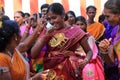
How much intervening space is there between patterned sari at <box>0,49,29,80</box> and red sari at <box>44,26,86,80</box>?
88 cm

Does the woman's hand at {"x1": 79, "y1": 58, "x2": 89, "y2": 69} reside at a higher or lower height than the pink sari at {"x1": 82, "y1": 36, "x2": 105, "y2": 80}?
higher

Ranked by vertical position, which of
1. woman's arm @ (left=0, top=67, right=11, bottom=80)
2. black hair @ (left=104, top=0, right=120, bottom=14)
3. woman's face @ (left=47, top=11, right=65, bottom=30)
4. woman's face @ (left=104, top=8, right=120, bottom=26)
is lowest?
A: woman's arm @ (left=0, top=67, right=11, bottom=80)

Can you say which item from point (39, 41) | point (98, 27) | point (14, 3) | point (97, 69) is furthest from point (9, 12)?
point (39, 41)

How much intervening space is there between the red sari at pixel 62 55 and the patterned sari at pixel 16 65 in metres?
0.88

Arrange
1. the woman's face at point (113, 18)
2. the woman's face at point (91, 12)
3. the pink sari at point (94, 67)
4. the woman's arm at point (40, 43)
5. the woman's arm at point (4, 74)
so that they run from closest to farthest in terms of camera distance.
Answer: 1. the woman's arm at point (4, 74)
2. the woman's face at point (113, 18)
3. the woman's arm at point (40, 43)
4. the pink sari at point (94, 67)
5. the woman's face at point (91, 12)

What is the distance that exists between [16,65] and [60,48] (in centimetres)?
97

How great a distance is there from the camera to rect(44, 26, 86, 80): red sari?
12.7ft

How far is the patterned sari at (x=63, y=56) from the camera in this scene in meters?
3.86

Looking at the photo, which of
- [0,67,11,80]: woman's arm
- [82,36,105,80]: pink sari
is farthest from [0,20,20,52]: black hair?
[82,36,105,80]: pink sari

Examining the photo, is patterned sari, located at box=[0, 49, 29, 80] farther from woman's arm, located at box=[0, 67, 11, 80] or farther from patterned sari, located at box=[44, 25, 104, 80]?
patterned sari, located at box=[44, 25, 104, 80]

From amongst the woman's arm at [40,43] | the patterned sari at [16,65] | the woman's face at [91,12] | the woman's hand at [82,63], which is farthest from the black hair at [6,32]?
the woman's face at [91,12]

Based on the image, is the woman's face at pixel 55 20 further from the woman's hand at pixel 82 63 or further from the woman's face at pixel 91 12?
the woman's face at pixel 91 12

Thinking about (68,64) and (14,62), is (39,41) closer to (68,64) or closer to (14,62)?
(68,64)

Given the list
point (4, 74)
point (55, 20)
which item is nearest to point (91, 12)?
point (55, 20)
